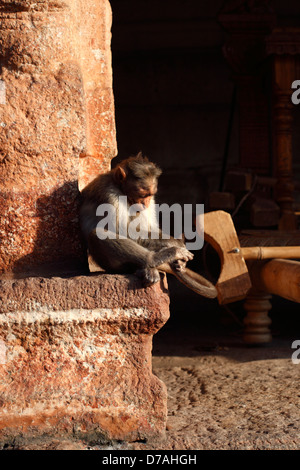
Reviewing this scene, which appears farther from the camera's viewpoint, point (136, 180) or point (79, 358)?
point (136, 180)

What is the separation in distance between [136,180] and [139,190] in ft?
0.20

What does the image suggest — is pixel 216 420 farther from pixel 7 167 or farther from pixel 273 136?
pixel 273 136

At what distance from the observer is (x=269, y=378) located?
15.5 feet

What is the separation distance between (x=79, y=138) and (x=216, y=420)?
5.44 feet

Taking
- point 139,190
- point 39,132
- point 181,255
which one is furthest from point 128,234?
point 39,132

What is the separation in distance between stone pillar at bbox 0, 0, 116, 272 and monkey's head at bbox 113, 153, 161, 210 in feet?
1.46

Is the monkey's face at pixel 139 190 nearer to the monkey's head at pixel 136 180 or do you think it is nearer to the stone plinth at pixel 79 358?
the monkey's head at pixel 136 180

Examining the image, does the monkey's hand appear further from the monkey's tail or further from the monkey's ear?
the monkey's ear

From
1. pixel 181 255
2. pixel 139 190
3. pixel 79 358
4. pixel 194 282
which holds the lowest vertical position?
pixel 79 358

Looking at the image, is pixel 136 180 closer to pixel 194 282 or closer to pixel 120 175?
pixel 120 175

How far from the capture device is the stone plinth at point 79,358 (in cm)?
326

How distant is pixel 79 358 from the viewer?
3332 mm

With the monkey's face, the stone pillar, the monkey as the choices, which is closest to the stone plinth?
the monkey

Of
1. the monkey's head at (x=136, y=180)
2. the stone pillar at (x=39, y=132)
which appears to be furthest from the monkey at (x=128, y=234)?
the stone pillar at (x=39, y=132)
